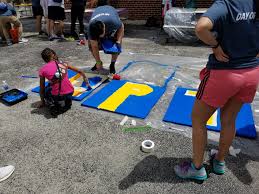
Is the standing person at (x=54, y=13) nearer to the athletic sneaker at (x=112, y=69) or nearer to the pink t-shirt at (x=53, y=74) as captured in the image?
the athletic sneaker at (x=112, y=69)

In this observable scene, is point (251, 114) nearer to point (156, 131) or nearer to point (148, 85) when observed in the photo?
point (156, 131)

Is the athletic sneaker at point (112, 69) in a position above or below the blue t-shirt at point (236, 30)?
below

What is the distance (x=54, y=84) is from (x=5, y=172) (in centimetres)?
154

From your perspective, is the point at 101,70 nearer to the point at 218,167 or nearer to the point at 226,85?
the point at 218,167

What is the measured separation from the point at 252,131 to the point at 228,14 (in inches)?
84.6

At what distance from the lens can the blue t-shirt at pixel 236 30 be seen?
1826 mm

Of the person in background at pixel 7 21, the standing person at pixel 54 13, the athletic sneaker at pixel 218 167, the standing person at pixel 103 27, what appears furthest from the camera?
the standing person at pixel 54 13

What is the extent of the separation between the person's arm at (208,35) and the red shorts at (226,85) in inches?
5.1

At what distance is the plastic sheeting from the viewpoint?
25.7ft

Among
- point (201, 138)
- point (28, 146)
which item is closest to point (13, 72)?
point (28, 146)

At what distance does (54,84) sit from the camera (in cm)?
383

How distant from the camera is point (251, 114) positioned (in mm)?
3820

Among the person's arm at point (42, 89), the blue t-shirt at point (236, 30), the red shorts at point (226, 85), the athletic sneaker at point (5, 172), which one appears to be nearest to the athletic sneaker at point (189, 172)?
the red shorts at point (226, 85)

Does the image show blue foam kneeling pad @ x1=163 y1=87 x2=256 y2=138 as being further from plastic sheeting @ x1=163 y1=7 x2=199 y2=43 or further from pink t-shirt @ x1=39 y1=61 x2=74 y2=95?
plastic sheeting @ x1=163 y1=7 x2=199 y2=43
